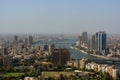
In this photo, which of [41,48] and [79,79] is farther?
[41,48]

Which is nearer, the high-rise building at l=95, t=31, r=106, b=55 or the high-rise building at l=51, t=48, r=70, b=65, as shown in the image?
the high-rise building at l=51, t=48, r=70, b=65

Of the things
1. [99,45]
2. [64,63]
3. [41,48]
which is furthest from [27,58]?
[99,45]

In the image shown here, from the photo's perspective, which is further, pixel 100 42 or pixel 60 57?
pixel 100 42

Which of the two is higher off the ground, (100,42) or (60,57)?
(100,42)

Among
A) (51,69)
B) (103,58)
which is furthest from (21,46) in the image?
(51,69)

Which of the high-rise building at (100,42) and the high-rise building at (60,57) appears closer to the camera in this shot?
the high-rise building at (60,57)

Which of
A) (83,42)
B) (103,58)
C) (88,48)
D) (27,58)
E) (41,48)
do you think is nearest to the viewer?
(27,58)

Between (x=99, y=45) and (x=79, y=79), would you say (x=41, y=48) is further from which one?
(x=79, y=79)

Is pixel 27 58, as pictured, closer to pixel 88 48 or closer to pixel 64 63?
pixel 64 63

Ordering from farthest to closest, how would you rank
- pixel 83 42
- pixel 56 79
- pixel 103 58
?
pixel 83 42, pixel 103 58, pixel 56 79
